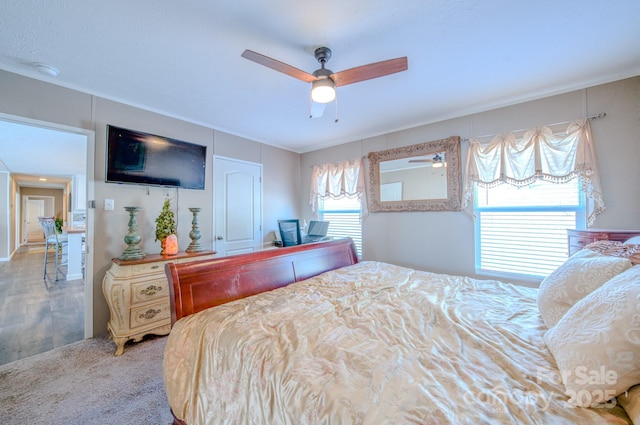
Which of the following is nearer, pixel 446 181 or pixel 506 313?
pixel 506 313

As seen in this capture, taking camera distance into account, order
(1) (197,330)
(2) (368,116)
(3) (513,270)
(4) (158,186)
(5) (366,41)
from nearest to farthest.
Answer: (1) (197,330) → (5) (366,41) → (3) (513,270) → (4) (158,186) → (2) (368,116)

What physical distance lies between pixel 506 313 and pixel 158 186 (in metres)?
3.51

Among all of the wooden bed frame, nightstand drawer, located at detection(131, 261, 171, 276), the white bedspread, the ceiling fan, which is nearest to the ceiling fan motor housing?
the ceiling fan

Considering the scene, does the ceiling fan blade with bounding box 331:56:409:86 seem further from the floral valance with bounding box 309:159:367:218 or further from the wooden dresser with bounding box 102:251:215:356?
the wooden dresser with bounding box 102:251:215:356

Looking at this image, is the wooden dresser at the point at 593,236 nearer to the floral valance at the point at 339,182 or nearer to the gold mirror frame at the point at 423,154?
the gold mirror frame at the point at 423,154

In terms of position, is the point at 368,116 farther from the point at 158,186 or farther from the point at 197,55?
the point at 158,186

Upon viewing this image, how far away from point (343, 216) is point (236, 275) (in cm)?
286

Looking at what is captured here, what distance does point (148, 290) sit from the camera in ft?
8.07

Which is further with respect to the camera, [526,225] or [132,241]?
[526,225]

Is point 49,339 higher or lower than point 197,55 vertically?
lower

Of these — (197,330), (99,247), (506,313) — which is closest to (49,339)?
(99,247)

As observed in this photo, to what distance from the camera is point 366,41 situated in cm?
183

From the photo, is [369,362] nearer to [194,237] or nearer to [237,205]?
[194,237]

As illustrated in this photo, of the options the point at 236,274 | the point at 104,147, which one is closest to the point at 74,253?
A: the point at 104,147
